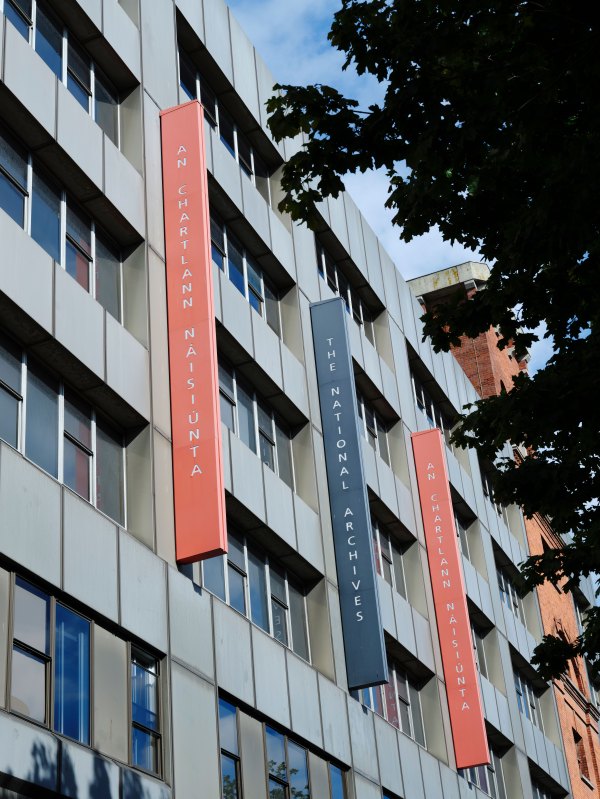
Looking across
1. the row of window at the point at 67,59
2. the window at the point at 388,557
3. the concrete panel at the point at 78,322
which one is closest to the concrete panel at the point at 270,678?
the concrete panel at the point at 78,322

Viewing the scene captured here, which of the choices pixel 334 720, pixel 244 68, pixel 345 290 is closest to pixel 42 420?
pixel 334 720

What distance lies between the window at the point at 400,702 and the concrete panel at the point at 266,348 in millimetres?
7420

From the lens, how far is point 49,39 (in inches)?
846

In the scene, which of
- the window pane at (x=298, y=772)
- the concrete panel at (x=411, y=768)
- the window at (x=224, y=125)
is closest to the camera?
the window pane at (x=298, y=772)

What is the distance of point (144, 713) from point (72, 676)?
200cm

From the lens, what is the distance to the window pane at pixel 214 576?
71.1ft

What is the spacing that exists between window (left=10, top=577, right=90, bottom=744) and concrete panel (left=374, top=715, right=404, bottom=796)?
11.5 meters

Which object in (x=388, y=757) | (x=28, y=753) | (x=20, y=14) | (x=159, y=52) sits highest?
(x=159, y=52)

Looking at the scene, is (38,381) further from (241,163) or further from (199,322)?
(241,163)

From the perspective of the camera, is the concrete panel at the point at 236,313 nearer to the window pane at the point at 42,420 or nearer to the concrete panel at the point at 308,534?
the concrete panel at the point at 308,534

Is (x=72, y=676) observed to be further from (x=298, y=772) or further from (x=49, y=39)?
(x=49, y=39)

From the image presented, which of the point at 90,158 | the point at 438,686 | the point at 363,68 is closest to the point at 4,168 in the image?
the point at 90,158

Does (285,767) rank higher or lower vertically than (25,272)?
lower

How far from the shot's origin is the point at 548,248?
12461 mm
